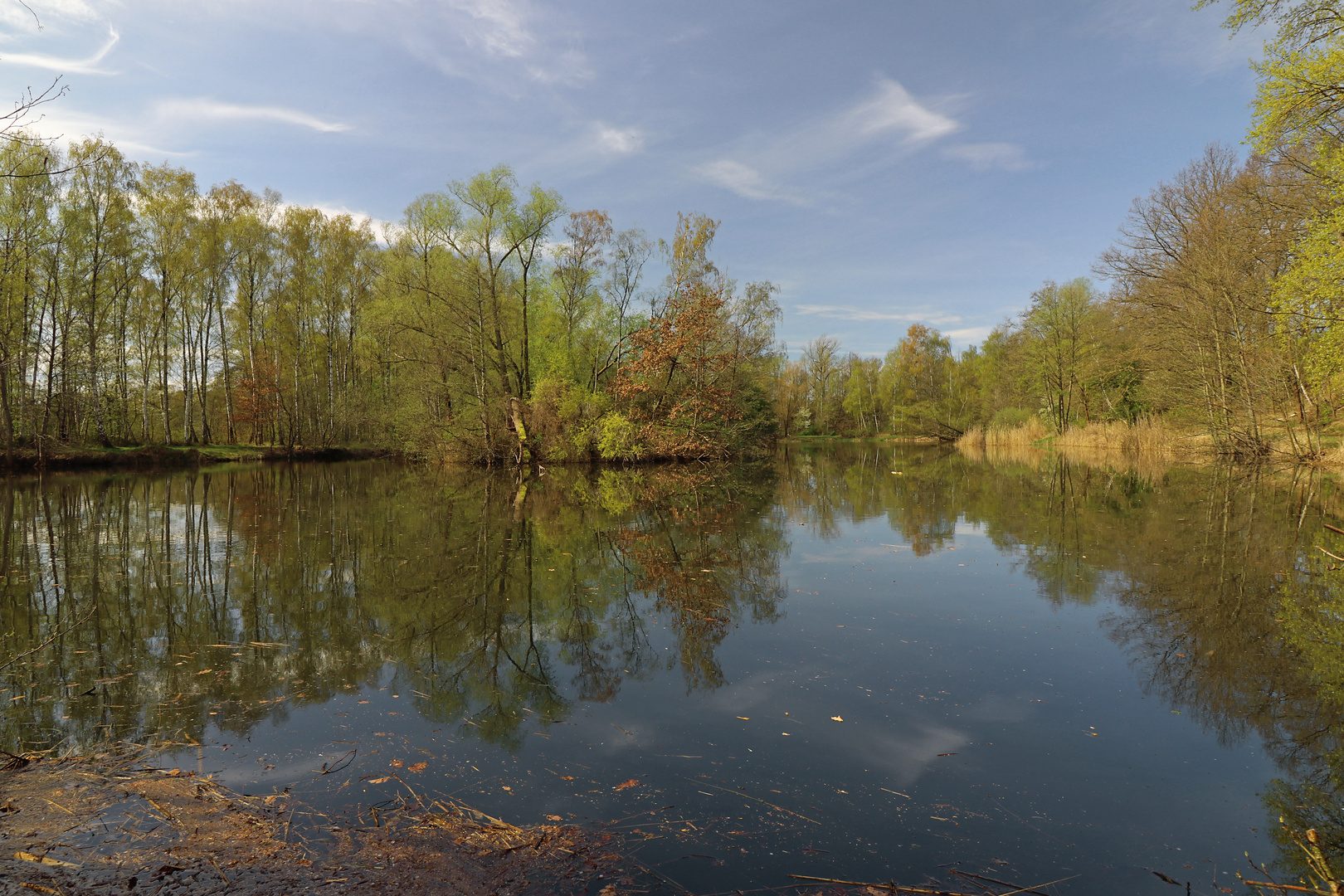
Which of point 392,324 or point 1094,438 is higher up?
point 392,324

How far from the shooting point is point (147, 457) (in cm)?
2839

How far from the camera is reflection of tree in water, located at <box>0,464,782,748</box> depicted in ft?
15.4

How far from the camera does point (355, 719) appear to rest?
14.3 feet

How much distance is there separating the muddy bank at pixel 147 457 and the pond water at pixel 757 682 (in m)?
19.1

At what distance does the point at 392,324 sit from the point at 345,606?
79.6 feet

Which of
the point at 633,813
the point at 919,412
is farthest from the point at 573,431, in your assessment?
the point at 919,412

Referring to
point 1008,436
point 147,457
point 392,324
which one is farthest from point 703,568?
point 1008,436

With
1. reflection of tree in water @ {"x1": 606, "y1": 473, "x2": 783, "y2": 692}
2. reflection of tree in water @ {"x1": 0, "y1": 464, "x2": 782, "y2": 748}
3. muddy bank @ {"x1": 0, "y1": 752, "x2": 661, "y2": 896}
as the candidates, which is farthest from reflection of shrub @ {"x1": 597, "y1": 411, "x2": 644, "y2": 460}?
muddy bank @ {"x1": 0, "y1": 752, "x2": 661, "y2": 896}

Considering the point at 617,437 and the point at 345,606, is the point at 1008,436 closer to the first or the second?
the point at 617,437

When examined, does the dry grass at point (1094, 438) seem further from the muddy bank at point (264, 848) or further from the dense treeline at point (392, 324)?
the muddy bank at point (264, 848)

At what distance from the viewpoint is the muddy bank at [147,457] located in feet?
82.3

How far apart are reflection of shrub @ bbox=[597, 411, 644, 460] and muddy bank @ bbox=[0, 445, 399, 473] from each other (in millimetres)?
19420

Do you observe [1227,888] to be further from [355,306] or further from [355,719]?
[355,306]

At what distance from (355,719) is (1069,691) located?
5.29 meters
